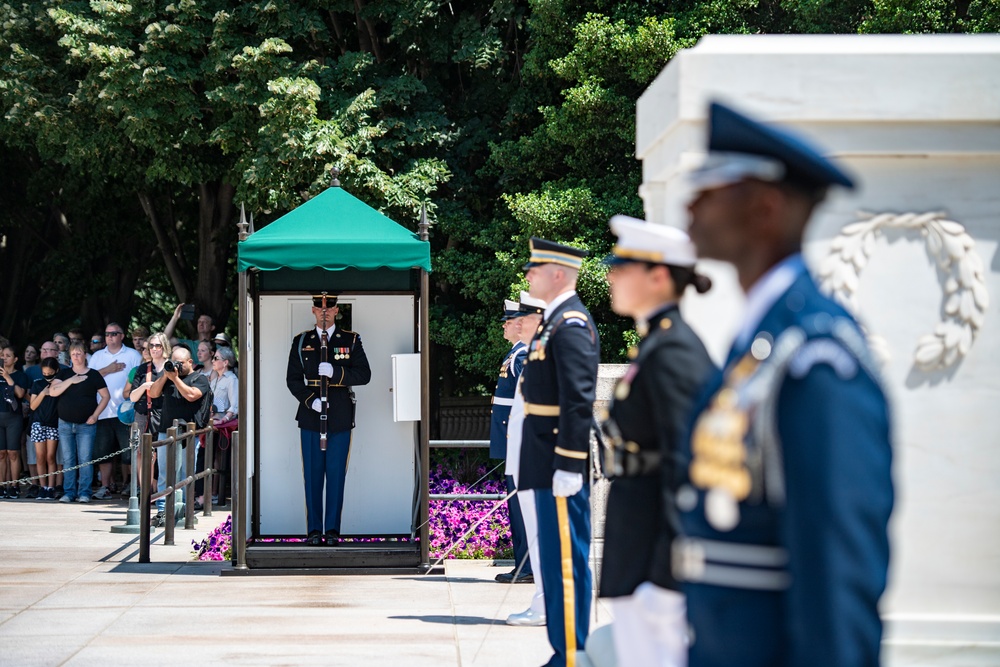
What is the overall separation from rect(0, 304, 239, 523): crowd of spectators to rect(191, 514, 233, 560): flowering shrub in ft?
8.64

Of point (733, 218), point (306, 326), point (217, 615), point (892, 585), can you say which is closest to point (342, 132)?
point (306, 326)

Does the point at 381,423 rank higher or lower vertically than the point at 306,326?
lower

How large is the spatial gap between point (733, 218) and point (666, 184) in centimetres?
332

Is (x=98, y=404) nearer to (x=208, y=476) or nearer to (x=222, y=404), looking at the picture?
(x=222, y=404)

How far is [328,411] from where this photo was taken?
10.1 metres

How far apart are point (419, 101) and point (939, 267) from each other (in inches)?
498

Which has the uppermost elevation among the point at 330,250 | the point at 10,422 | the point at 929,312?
the point at 330,250

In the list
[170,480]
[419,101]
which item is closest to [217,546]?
[170,480]

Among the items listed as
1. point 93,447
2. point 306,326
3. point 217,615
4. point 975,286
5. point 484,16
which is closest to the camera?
point 975,286

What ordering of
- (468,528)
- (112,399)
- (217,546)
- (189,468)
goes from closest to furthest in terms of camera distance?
(468,528) → (217,546) → (189,468) → (112,399)

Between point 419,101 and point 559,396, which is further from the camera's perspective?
point 419,101

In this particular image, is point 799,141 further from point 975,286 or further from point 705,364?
point 975,286

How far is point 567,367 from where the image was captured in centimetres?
573

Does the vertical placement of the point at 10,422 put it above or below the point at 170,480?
above
